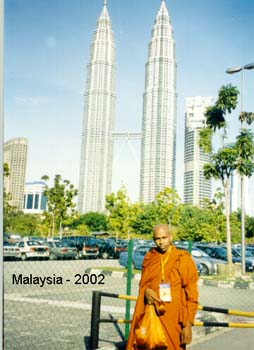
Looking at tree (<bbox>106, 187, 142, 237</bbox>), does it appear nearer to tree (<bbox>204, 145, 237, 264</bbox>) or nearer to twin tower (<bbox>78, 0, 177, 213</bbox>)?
tree (<bbox>204, 145, 237, 264</bbox>)

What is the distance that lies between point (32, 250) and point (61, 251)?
158 centimetres

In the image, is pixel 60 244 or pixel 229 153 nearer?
pixel 229 153

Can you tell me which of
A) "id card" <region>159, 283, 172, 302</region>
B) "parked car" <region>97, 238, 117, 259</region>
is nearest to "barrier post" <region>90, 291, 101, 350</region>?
"id card" <region>159, 283, 172, 302</region>

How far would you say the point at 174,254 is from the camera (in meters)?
3.46

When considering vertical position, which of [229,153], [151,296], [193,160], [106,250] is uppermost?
[193,160]

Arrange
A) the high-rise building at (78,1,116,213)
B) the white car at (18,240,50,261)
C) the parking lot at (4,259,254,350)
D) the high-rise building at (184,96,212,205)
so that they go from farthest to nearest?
the high-rise building at (78,1,116,213), the high-rise building at (184,96,212,205), the white car at (18,240,50,261), the parking lot at (4,259,254,350)

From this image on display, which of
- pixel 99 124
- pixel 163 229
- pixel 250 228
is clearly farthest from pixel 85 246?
pixel 99 124

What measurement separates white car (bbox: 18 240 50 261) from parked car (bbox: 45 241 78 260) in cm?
34

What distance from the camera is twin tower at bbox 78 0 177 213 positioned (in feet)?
501

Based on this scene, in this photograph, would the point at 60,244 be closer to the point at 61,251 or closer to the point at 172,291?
the point at 61,251

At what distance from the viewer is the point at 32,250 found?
2256 cm

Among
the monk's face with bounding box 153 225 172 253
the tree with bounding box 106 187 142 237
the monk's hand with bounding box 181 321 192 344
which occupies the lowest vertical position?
the monk's hand with bounding box 181 321 192 344

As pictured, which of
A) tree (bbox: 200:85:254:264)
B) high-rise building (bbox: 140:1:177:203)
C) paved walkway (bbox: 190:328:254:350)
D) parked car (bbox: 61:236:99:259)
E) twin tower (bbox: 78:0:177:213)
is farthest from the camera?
twin tower (bbox: 78:0:177:213)

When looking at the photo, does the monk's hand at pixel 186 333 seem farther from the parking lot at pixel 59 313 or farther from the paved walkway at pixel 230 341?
the parking lot at pixel 59 313
